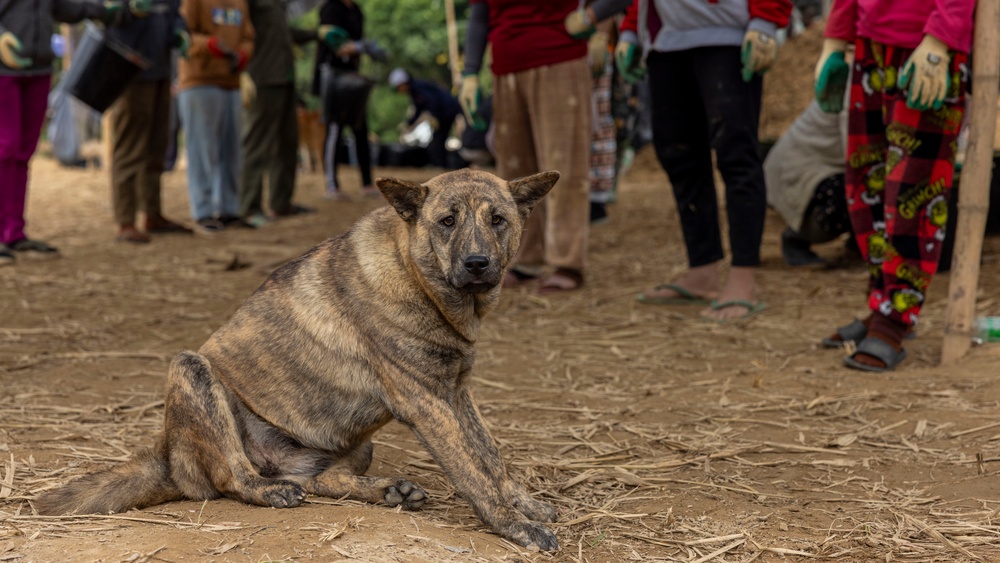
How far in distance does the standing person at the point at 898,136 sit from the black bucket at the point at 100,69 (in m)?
5.53

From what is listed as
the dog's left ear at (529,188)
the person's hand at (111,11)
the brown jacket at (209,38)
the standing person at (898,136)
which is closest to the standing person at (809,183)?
the standing person at (898,136)

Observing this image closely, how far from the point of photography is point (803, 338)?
17.7 ft

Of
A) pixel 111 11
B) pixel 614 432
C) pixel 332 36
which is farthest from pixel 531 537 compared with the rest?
pixel 332 36

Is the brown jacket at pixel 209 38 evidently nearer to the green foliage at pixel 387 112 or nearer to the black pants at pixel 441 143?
the black pants at pixel 441 143

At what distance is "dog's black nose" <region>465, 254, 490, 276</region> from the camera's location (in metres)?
2.99

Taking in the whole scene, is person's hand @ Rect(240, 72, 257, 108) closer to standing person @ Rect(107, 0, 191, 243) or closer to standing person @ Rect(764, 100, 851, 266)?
standing person @ Rect(107, 0, 191, 243)

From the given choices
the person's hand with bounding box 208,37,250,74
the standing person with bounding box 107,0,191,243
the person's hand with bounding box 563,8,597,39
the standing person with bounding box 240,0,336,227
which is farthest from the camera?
the standing person with bounding box 240,0,336,227

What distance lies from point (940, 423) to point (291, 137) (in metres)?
7.95

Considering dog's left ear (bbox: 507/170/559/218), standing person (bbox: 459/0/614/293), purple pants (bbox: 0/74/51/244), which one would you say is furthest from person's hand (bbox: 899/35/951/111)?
purple pants (bbox: 0/74/51/244)

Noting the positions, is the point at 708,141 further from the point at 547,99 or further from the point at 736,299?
the point at 547,99

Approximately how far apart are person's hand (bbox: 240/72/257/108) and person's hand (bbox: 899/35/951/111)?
7.11 m

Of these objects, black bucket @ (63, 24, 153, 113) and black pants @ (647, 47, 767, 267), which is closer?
black pants @ (647, 47, 767, 267)

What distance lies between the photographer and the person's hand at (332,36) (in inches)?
435

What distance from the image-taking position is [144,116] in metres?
8.84
